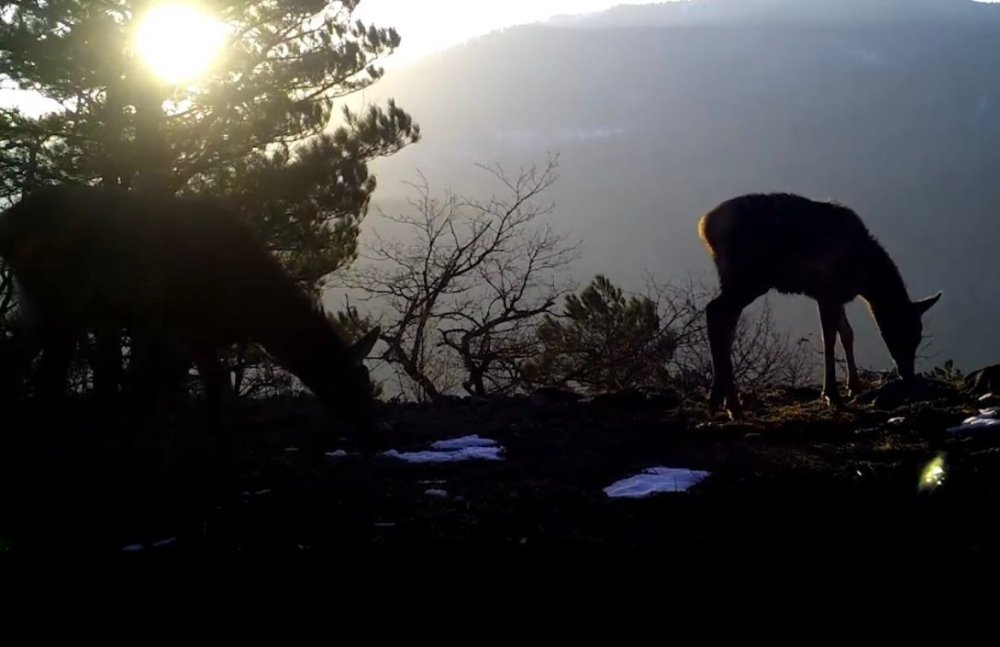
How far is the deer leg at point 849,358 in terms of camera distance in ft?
36.5

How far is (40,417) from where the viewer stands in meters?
8.40

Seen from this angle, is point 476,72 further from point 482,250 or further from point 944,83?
point 482,250

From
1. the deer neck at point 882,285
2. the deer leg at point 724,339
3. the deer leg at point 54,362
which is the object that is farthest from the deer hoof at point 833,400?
the deer leg at point 54,362

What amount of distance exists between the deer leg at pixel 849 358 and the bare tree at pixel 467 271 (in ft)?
20.2

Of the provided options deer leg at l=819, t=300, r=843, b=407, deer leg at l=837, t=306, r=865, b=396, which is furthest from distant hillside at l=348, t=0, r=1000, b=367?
deer leg at l=819, t=300, r=843, b=407

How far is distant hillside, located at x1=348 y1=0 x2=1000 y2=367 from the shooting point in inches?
3967

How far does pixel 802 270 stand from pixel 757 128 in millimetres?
161633

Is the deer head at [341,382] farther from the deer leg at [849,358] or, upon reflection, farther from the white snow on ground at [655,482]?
the deer leg at [849,358]

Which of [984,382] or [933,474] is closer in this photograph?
[933,474]

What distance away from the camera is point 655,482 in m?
6.25

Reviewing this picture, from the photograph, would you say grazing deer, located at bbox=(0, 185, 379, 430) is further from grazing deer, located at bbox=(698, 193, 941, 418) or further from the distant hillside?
the distant hillside

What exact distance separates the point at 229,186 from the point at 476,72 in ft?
479

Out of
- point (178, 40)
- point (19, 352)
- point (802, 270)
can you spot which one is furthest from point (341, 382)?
point (178, 40)

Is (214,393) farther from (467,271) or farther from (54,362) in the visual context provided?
(467,271)
